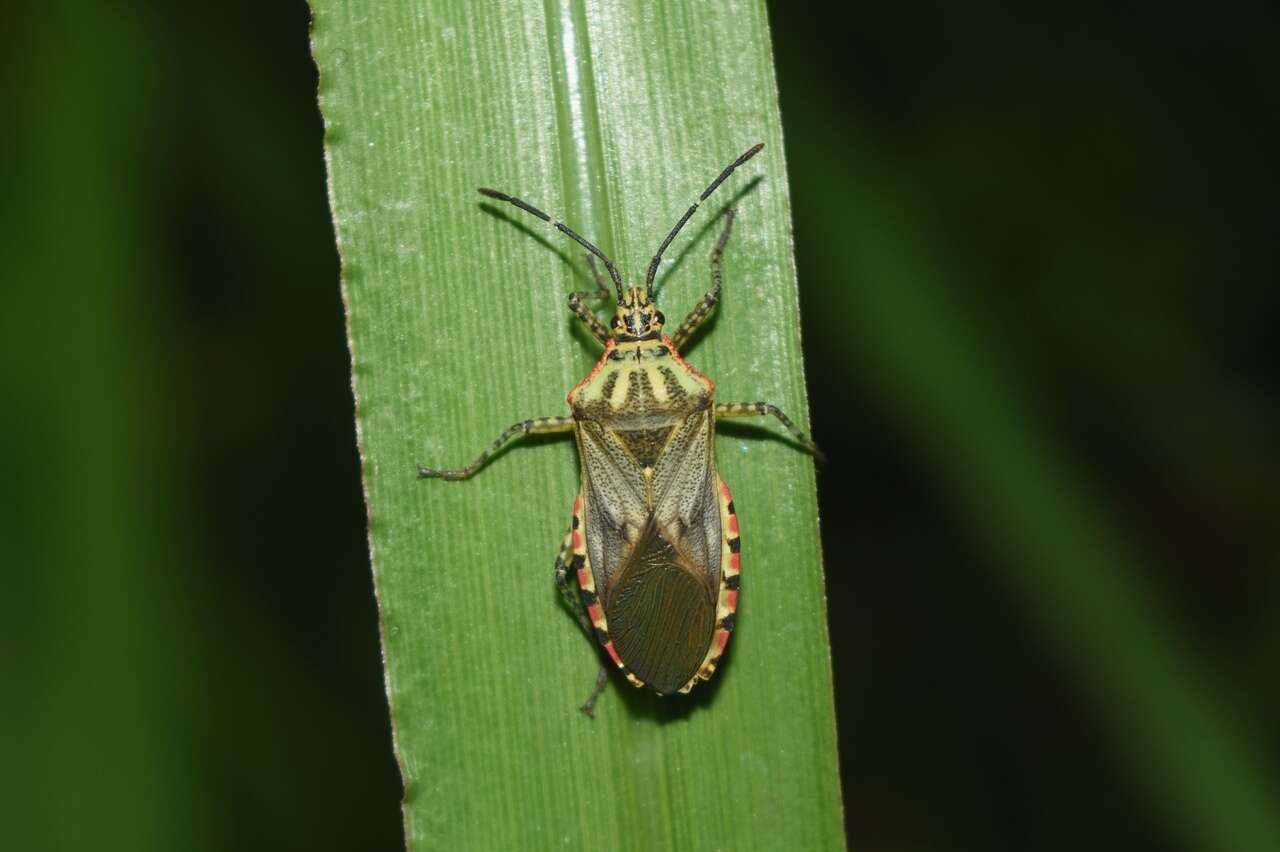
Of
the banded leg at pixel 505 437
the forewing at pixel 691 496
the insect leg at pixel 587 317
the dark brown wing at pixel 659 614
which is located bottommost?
the dark brown wing at pixel 659 614

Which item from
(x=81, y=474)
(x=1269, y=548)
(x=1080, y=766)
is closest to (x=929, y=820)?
(x=1080, y=766)

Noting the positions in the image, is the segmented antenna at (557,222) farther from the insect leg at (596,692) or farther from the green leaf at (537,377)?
the insect leg at (596,692)

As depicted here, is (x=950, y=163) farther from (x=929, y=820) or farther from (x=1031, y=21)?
(x=929, y=820)

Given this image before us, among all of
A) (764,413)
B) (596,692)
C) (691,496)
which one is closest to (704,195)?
(764,413)

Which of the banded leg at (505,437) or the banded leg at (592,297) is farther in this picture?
the banded leg at (592,297)

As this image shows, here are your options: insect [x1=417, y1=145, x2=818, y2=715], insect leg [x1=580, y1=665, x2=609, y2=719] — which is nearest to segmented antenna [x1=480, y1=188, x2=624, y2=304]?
insect [x1=417, y1=145, x2=818, y2=715]

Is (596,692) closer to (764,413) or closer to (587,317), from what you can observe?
(764,413)

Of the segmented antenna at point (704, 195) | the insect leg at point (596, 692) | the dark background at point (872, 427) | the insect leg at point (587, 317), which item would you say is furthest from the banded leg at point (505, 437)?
the dark background at point (872, 427)
